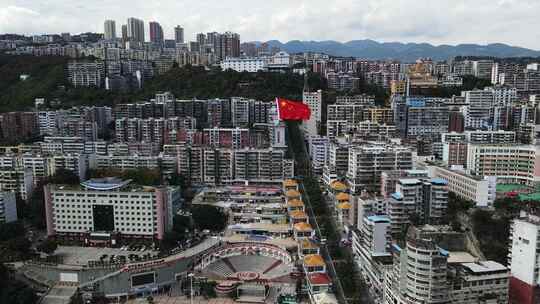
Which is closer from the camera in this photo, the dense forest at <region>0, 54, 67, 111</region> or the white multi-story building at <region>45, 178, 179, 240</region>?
the white multi-story building at <region>45, 178, 179, 240</region>

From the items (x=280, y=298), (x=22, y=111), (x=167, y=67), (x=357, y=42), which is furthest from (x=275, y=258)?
(x=357, y=42)

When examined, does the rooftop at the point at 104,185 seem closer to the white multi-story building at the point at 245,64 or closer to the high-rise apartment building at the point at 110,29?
the white multi-story building at the point at 245,64

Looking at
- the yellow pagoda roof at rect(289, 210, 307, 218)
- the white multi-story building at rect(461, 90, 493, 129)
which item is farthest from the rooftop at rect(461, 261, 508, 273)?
the white multi-story building at rect(461, 90, 493, 129)

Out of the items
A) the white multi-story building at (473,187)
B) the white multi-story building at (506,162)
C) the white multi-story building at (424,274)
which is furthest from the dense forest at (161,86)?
the white multi-story building at (424,274)

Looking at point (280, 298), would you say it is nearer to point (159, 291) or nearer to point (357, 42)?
point (159, 291)

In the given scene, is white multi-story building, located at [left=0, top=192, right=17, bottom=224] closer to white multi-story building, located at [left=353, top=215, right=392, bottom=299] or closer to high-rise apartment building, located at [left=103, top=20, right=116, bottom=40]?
white multi-story building, located at [left=353, top=215, right=392, bottom=299]

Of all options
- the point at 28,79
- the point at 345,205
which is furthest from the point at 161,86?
the point at 345,205
